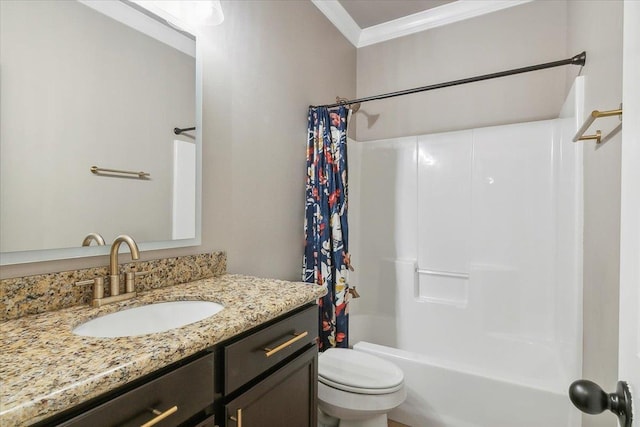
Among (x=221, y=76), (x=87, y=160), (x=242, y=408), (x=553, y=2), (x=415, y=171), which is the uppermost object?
(x=553, y=2)

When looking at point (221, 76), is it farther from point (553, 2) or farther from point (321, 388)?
point (553, 2)

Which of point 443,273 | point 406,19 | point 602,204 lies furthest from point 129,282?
point 406,19

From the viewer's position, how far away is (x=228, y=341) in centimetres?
81

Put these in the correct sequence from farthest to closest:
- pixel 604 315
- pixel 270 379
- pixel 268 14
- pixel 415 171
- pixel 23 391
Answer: pixel 415 171 → pixel 268 14 → pixel 604 315 → pixel 270 379 → pixel 23 391

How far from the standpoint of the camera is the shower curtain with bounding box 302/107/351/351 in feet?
6.26

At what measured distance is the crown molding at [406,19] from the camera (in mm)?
2266

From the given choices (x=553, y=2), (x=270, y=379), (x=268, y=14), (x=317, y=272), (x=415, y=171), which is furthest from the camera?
(x=415, y=171)

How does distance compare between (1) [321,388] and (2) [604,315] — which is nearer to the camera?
(2) [604,315]

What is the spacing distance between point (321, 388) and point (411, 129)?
1920mm

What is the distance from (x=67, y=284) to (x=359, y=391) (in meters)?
1.19

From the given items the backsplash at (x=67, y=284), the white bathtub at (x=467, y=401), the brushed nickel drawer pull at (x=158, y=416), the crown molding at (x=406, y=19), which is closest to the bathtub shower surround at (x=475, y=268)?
the white bathtub at (x=467, y=401)

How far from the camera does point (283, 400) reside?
1.00 m

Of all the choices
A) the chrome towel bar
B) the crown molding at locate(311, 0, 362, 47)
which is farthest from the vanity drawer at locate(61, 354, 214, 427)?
the crown molding at locate(311, 0, 362, 47)

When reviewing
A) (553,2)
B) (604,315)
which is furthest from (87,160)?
(553,2)
